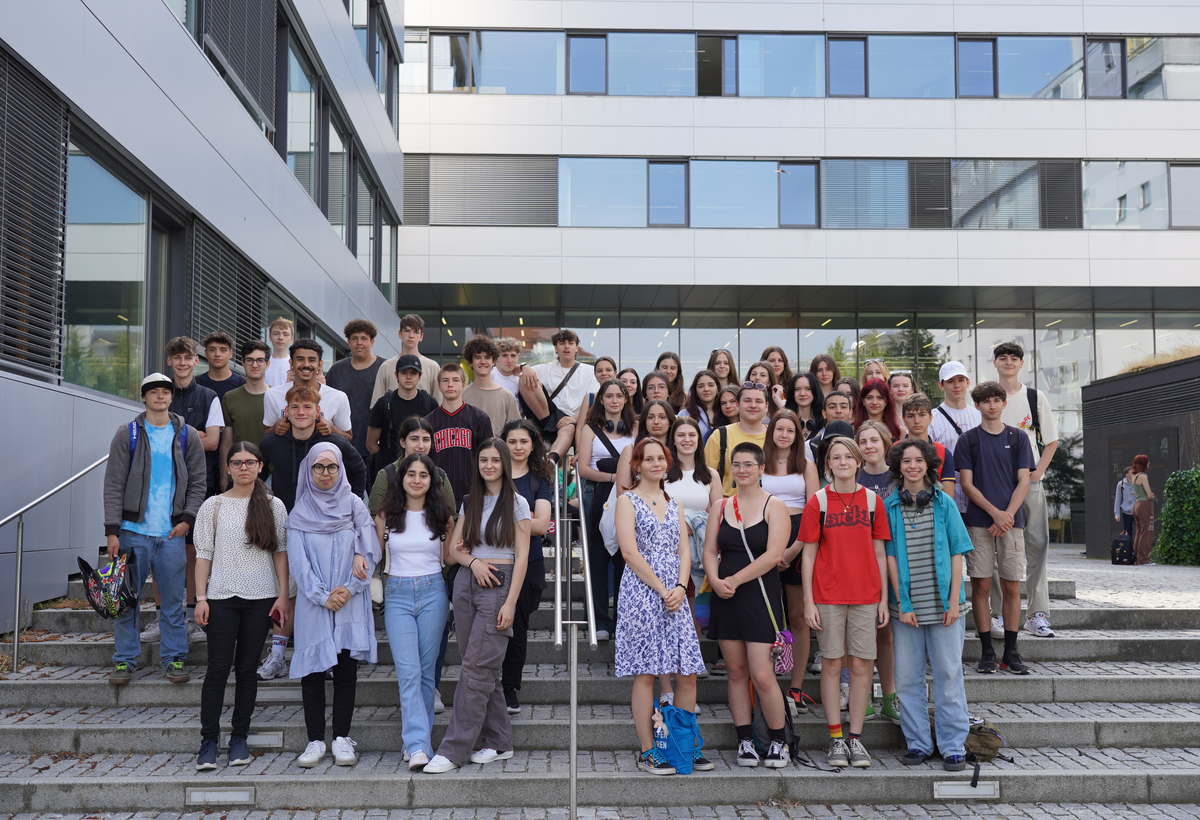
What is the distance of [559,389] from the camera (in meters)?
8.76

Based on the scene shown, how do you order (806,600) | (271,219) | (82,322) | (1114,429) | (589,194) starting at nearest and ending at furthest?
(806,600) < (82,322) < (271,219) < (1114,429) < (589,194)

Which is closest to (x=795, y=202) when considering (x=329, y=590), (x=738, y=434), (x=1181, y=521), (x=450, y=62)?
(x=450, y=62)

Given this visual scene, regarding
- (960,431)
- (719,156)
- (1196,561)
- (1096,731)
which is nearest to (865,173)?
(719,156)

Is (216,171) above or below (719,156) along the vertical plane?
below

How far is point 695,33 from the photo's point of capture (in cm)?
2152

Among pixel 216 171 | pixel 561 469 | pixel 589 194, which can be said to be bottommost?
pixel 561 469

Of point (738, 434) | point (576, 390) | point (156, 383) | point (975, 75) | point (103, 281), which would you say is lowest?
point (738, 434)

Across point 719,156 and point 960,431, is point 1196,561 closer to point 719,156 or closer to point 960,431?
point 960,431

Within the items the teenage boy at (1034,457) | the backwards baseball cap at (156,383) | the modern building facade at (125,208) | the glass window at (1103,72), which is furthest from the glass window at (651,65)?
the backwards baseball cap at (156,383)

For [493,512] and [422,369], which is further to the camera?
[422,369]

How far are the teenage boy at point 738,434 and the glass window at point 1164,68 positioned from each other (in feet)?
63.8

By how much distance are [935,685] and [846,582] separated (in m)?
0.83

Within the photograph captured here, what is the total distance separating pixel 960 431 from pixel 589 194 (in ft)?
47.7

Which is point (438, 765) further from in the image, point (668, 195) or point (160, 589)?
point (668, 195)
